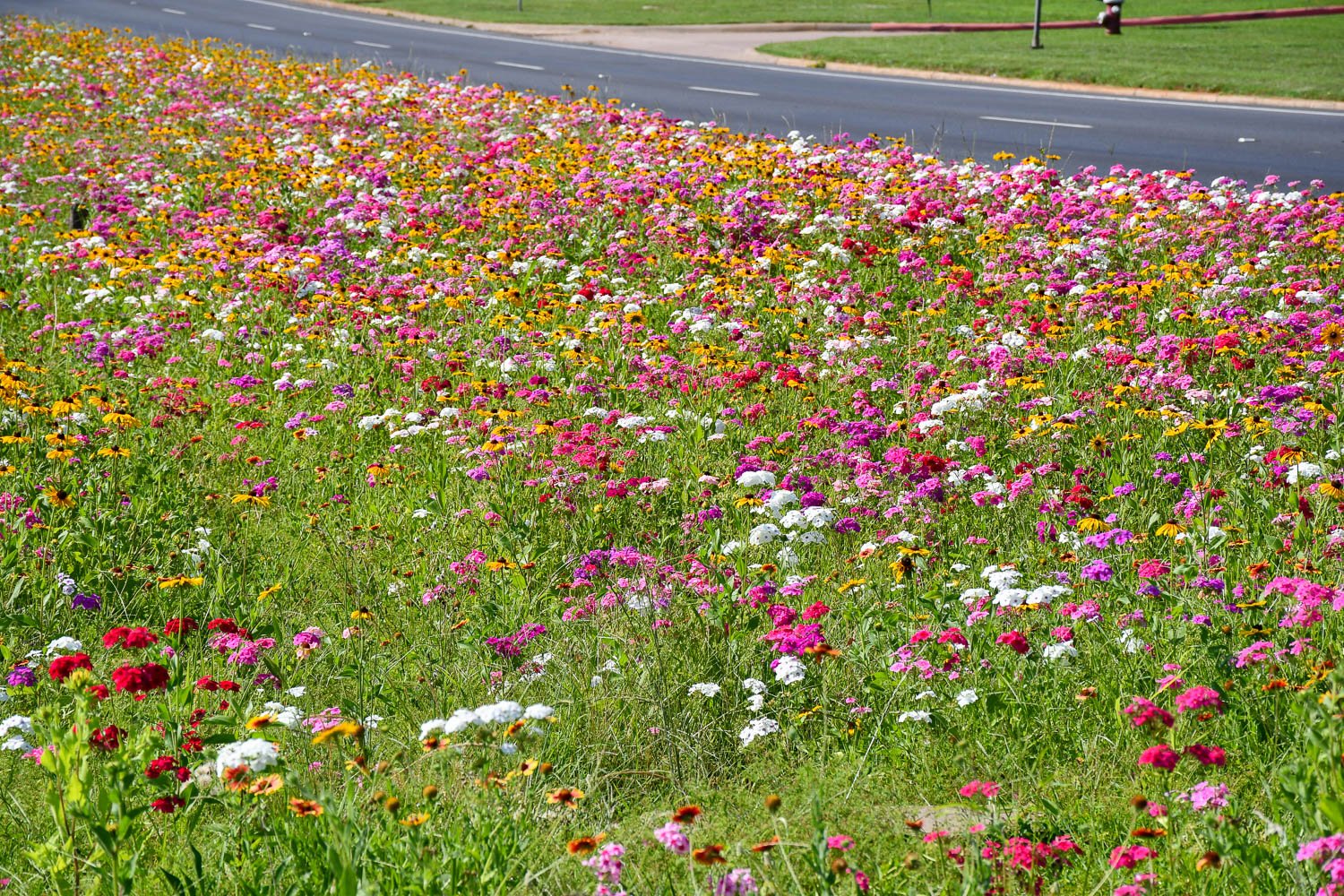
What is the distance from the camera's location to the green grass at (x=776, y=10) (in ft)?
99.5

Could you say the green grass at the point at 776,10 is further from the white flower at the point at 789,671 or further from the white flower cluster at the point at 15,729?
the white flower cluster at the point at 15,729

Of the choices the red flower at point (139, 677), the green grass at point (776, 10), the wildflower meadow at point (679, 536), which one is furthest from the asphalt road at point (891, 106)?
the red flower at point (139, 677)

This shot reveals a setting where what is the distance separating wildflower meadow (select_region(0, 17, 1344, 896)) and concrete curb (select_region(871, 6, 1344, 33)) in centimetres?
1869

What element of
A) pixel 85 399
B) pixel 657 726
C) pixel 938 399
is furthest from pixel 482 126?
pixel 657 726

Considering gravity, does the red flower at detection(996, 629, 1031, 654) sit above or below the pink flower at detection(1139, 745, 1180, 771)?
below

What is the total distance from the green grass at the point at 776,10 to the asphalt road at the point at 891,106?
14.9 ft

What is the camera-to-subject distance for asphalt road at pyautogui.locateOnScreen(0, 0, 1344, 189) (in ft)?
44.0

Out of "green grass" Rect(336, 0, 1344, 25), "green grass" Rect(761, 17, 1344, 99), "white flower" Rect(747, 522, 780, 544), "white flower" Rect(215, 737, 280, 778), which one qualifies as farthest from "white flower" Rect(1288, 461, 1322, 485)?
"green grass" Rect(336, 0, 1344, 25)

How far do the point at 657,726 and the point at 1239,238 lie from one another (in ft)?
22.1

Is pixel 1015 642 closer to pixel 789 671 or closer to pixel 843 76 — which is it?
pixel 789 671

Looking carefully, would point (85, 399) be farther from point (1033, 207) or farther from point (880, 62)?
point (880, 62)

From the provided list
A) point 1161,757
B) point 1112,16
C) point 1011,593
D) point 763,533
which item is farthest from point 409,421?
point 1112,16

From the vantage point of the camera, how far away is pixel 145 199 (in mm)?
11625

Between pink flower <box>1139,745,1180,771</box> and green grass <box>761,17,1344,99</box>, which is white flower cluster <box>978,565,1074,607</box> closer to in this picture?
pink flower <box>1139,745,1180,771</box>
